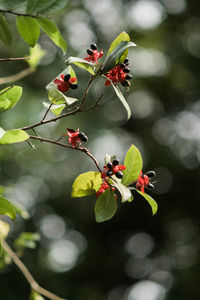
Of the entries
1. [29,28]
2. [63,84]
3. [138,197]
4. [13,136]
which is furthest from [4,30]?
[138,197]

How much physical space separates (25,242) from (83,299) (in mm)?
4597

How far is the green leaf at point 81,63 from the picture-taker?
79 centimetres

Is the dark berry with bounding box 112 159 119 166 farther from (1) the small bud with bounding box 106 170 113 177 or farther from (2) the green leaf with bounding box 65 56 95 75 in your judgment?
(2) the green leaf with bounding box 65 56 95 75

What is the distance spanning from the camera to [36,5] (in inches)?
34.8

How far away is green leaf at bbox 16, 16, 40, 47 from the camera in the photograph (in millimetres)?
907

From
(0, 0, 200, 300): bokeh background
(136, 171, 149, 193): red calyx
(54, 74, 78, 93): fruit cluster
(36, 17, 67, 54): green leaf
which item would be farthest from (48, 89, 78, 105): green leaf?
(0, 0, 200, 300): bokeh background

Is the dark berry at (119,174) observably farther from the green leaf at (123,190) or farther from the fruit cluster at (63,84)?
the fruit cluster at (63,84)

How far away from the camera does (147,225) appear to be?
6688 mm

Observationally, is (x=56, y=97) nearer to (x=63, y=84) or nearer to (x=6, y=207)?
(x=63, y=84)

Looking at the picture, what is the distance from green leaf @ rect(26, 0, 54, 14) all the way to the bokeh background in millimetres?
4596

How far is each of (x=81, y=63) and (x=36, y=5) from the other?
0.62 ft

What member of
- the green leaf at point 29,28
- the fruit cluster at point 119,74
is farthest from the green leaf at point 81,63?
the green leaf at point 29,28

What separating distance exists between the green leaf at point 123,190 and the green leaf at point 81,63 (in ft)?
0.80

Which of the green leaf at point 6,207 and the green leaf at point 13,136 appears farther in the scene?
the green leaf at point 6,207
